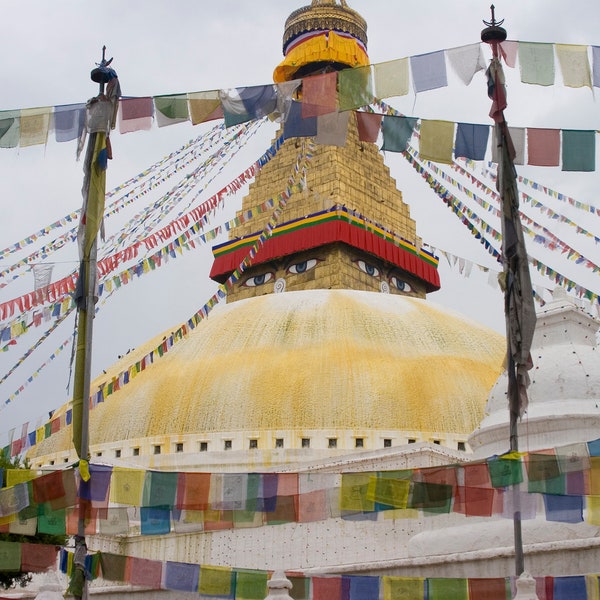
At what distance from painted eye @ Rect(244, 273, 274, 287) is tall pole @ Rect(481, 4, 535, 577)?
17381mm

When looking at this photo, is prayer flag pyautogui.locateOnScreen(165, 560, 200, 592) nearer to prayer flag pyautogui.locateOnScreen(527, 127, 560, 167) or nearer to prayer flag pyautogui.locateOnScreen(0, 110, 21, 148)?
prayer flag pyautogui.locateOnScreen(0, 110, 21, 148)

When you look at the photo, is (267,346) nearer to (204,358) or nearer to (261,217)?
(204,358)

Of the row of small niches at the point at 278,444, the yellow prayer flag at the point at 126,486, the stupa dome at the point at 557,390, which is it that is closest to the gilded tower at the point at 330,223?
the row of small niches at the point at 278,444

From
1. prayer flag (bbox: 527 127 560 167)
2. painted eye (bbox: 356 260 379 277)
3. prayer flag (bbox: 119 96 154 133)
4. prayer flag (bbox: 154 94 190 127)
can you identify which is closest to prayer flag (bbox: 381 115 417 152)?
prayer flag (bbox: 527 127 560 167)

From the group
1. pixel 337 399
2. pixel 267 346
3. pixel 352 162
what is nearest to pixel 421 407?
pixel 337 399

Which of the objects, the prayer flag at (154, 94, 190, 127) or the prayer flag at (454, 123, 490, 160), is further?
the prayer flag at (154, 94, 190, 127)

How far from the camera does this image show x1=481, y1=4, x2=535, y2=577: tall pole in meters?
8.57

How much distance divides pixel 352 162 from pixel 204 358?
9.68 metres

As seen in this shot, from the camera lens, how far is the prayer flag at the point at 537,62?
29.3 feet

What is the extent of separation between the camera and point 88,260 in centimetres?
894

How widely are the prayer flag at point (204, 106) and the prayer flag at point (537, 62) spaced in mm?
2846

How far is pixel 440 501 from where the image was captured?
8578 mm

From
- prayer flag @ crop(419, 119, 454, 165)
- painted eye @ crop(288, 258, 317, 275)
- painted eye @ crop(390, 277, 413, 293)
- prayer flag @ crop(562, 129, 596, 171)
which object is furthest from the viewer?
painted eye @ crop(390, 277, 413, 293)

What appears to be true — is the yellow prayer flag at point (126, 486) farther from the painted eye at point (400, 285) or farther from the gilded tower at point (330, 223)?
the painted eye at point (400, 285)
